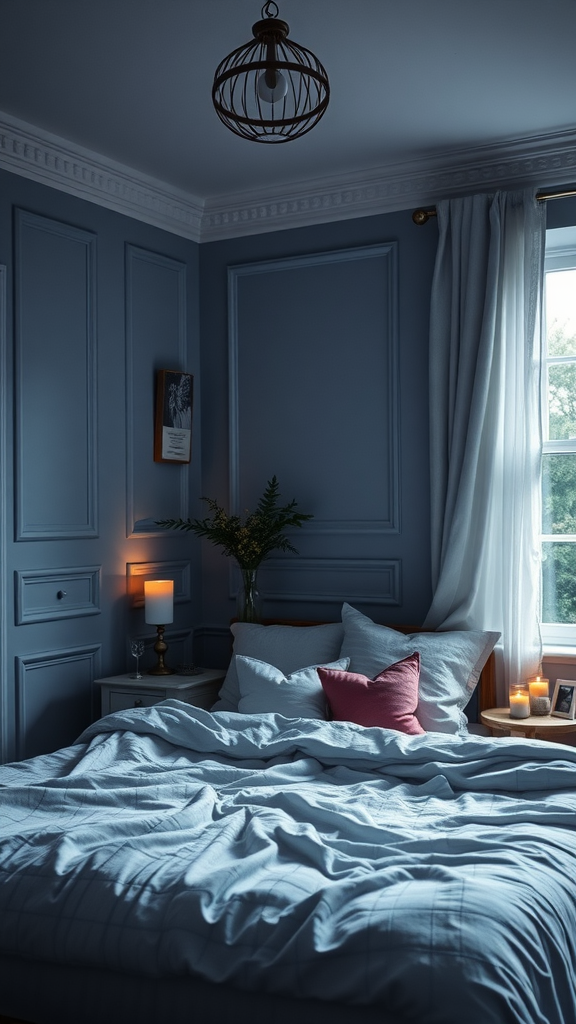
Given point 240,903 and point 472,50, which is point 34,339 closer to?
point 472,50

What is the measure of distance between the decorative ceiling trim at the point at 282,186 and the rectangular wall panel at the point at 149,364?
0.25 m

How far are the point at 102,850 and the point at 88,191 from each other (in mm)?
2995

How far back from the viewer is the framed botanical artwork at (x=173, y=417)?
4523 millimetres

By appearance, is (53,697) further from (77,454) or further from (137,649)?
(77,454)

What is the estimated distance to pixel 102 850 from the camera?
2.08m

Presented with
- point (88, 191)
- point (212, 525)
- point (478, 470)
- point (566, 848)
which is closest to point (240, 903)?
point (566, 848)

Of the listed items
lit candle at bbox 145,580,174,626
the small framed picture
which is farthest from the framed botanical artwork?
the small framed picture

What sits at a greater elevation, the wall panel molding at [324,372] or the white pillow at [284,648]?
the wall panel molding at [324,372]

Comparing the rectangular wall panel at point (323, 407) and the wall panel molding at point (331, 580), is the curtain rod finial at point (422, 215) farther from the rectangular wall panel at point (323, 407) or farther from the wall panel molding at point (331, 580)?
the wall panel molding at point (331, 580)

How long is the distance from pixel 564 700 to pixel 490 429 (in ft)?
3.81

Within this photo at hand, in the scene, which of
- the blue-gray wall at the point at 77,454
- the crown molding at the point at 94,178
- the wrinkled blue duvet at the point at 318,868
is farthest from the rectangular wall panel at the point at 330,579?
the crown molding at the point at 94,178

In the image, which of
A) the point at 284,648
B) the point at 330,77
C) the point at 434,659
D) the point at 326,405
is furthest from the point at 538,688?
the point at 330,77

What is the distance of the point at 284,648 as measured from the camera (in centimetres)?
396

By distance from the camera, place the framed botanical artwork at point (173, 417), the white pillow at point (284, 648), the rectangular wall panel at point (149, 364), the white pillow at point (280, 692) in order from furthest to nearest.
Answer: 1. the framed botanical artwork at point (173, 417)
2. the rectangular wall panel at point (149, 364)
3. the white pillow at point (284, 648)
4. the white pillow at point (280, 692)
